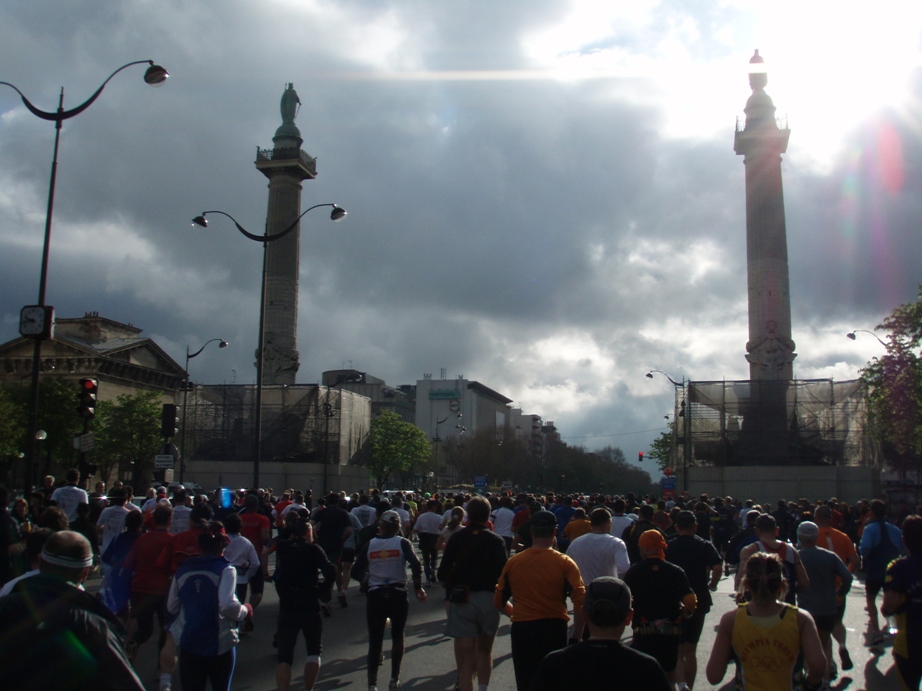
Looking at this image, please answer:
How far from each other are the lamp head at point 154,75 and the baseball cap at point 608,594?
1566 cm

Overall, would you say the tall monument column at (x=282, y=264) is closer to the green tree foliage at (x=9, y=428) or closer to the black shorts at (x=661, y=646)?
the green tree foliage at (x=9, y=428)

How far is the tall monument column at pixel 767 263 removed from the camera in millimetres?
60344

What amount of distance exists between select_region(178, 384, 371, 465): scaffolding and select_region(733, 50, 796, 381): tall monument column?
2972cm

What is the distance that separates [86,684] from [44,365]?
74.4m

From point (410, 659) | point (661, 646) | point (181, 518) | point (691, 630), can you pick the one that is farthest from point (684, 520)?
point (181, 518)

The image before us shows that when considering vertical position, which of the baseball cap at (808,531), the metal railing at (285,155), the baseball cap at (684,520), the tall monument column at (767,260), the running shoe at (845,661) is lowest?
the running shoe at (845,661)

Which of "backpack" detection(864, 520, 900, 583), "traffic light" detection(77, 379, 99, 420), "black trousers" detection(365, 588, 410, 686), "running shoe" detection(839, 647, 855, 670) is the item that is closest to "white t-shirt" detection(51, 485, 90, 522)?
"traffic light" detection(77, 379, 99, 420)

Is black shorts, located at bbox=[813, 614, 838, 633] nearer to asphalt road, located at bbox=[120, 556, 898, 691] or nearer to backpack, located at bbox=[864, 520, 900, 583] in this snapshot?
asphalt road, located at bbox=[120, 556, 898, 691]

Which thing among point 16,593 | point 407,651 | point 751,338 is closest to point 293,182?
point 751,338

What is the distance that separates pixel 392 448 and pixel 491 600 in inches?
2672

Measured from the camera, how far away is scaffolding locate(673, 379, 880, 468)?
5434 centimetres

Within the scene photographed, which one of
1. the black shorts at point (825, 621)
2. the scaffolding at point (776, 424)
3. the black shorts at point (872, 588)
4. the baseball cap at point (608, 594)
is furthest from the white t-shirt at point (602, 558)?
the scaffolding at point (776, 424)

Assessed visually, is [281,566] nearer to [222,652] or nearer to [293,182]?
[222,652]

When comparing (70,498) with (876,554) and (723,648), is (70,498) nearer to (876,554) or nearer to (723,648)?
(876,554)
